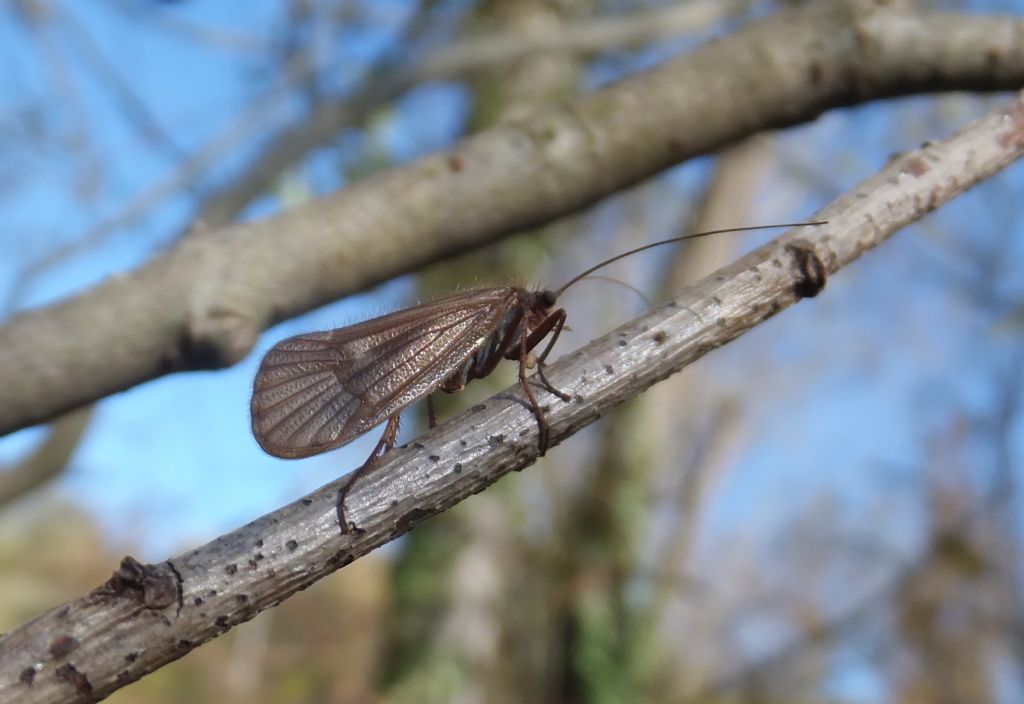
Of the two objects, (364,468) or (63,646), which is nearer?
(63,646)

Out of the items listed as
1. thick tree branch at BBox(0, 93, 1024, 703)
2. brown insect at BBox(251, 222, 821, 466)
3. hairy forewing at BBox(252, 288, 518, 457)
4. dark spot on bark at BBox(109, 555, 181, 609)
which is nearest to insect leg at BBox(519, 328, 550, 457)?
thick tree branch at BBox(0, 93, 1024, 703)

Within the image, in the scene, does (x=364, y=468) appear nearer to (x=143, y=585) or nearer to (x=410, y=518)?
(x=410, y=518)

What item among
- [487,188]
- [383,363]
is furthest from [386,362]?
[487,188]

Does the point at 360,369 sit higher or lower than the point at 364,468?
higher

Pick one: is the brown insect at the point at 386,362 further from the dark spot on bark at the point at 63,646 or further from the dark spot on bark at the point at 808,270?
the dark spot on bark at the point at 63,646

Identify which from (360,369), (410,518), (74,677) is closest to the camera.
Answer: (74,677)

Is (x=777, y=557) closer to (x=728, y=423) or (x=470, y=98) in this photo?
(x=728, y=423)
